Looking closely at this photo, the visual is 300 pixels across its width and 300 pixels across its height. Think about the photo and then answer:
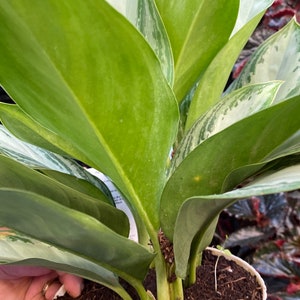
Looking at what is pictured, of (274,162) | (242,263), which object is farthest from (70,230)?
(242,263)

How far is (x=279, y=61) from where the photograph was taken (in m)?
0.53

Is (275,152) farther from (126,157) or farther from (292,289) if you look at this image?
(292,289)

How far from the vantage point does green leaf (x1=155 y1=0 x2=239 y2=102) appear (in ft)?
1.50

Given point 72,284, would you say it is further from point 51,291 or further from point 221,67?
point 221,67

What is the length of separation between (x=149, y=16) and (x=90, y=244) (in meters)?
0.23

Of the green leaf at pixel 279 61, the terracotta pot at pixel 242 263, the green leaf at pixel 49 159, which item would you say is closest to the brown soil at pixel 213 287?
the terracotta pot at pixel 242 263

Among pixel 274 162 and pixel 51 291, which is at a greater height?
pixel 274 162

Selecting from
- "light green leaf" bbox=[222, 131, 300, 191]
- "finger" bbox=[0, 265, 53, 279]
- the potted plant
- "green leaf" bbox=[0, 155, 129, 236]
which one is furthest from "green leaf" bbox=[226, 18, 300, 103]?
"finger" bbox=[0, 265, 53, 279]

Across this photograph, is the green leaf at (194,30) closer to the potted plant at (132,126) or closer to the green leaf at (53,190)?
the potted plant at (132,126)

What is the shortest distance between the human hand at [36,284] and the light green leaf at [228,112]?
209 mm

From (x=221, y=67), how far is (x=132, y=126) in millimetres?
179

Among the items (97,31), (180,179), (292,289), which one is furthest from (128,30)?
(292,289)

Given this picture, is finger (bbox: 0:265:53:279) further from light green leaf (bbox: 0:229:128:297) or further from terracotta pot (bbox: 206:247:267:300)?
terracotta pot (bbox: 206:247:267:300)

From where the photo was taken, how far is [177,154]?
464 millimetres
